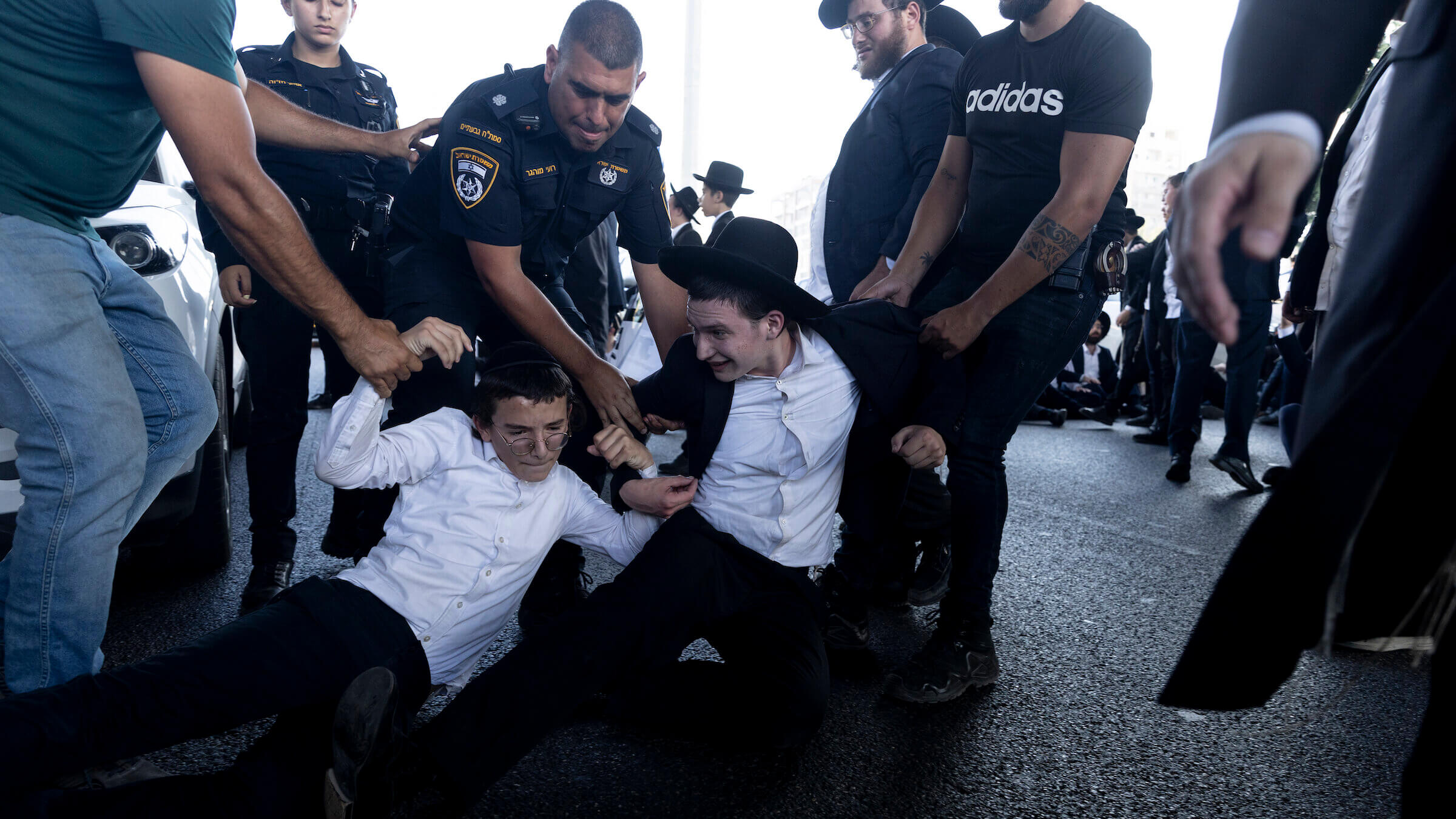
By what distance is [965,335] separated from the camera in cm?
207

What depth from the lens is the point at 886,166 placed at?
2.90 metres

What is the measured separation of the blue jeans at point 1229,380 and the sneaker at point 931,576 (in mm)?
2498

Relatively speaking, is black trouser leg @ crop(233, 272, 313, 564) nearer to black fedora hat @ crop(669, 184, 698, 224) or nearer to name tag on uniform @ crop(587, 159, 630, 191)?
name tag on uniform @ crop(587, 159, 630, 191)

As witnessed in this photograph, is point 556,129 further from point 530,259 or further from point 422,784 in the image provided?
point 422,784

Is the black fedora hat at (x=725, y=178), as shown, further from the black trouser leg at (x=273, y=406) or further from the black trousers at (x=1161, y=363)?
the black trouser leg at (x=273, y=406)

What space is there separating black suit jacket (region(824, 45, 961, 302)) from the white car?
6.39ft

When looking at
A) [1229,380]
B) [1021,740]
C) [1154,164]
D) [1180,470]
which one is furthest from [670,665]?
[1154,164]

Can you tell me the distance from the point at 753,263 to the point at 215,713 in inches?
51.5

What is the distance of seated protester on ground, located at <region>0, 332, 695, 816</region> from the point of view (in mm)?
1312

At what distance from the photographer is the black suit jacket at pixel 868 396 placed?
2080 mm

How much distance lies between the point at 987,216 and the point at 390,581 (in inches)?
65.1

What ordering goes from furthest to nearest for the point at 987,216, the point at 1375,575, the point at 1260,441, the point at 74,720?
the point at 1260,441 → the point at 987,216 → the point at 74,720 → the point at 1375,575

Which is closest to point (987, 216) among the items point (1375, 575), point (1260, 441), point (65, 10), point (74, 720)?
point (1375, 575)

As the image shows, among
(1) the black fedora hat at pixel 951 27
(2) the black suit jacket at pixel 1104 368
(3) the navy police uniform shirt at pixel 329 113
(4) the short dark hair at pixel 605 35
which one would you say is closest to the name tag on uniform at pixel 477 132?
(4) the short dark hair at pixel 605 35
